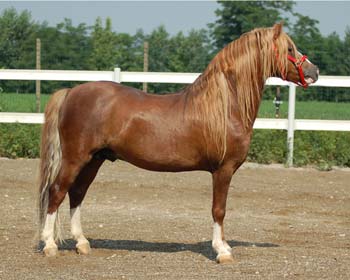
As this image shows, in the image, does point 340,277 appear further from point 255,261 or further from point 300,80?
point 300,80

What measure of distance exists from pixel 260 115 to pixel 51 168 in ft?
26.0

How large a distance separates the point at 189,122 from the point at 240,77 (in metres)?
0.58

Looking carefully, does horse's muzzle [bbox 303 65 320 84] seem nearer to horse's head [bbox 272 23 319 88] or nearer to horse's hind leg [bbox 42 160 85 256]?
horse's head [bbox 272 23 319 88]

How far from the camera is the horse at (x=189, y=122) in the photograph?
19.7ft

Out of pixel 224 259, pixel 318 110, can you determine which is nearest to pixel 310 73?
pixel 224 259

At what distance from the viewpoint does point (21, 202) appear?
8.80m

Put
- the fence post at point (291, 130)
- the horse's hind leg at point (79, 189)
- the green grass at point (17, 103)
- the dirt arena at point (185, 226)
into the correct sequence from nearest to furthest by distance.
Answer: the dirt arena at point (185, 226)
the horse's hind leg at point (79, 189)
the fence post at point (291, 130)
the green grass at point (17, 103)

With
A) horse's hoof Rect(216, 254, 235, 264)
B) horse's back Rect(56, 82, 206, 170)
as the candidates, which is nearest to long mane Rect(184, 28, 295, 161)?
horse's back Rect(56, 82, 206, 170)

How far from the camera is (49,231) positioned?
6.20 meters

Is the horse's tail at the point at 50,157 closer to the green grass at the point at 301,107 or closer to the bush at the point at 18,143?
the bush at the point at 18,143

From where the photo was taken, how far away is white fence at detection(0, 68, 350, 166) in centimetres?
1243

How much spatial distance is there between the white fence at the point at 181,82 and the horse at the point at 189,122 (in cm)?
611

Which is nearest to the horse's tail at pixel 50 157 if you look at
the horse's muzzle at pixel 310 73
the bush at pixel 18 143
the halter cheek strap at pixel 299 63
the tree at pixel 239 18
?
the halter cheek strap at pixel 299 63

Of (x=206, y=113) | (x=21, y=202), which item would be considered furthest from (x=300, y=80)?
(x=21, y=202)
